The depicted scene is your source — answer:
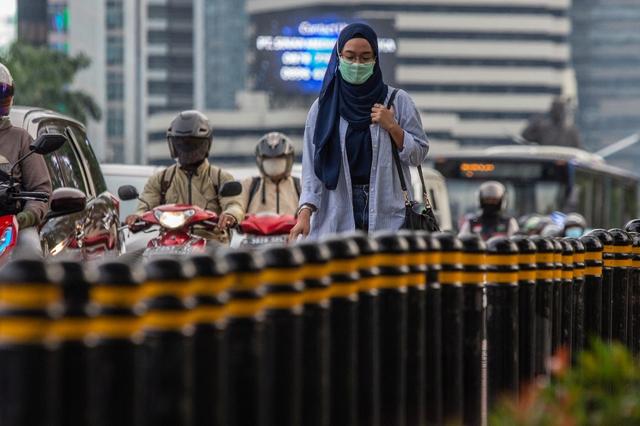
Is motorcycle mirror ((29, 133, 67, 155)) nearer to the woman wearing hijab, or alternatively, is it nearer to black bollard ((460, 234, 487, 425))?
the woman wearing hijab

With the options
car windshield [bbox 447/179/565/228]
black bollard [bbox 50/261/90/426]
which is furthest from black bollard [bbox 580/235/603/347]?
car windshield [bbox 447/179/565/228]

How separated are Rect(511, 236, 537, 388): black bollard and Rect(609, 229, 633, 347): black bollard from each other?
254 cm

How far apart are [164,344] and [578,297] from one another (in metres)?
5.65

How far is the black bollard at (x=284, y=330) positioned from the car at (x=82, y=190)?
16.2ft

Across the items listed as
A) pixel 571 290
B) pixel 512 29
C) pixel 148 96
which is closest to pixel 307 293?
pixel 571 290

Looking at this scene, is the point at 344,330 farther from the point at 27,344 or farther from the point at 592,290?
the point at 592,290

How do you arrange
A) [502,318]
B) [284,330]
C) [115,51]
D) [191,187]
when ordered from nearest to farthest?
[284,330]
[502,318]
[191,187]
[115,51]

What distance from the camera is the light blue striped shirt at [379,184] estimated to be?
33.1 ft

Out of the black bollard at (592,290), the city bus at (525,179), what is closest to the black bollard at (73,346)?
the black bollard at (592,290)

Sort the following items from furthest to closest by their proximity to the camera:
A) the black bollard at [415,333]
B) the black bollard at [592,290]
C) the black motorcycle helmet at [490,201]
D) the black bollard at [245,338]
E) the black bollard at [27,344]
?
the black motorcycle helmet at [490,201] < the black bollard at [592,290] < the black bollard at [415,333] < the black bollard at [245,338] < the black bollard at [27,344]

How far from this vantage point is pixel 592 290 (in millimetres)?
10656

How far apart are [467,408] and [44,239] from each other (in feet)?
11.9

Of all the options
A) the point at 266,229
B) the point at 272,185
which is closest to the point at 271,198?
the point at 272,185

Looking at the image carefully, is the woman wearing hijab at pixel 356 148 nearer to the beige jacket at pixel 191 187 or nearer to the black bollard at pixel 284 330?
the black bollard at pixel 284 330
